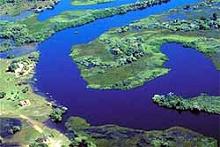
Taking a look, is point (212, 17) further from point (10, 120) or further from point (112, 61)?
point (10, 120)

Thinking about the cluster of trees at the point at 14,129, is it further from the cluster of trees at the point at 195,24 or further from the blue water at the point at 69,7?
the blue water at the point at 69,7

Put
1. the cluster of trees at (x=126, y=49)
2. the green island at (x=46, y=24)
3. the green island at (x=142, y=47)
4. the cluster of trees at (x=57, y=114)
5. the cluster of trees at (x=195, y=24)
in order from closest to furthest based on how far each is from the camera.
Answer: the cluster of trees at (x=57, y=114) < the green island at (x=142, y=47) < the cluster of trees at (x=126, y=49) < the cluster of trees at (x=195, y=24) < the green island at (x=46, y=24)

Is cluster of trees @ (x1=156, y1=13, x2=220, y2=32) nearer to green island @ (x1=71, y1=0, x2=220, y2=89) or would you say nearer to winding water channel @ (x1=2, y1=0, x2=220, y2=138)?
green island @ (x1=71, y1=0, x2=220, y2=89)

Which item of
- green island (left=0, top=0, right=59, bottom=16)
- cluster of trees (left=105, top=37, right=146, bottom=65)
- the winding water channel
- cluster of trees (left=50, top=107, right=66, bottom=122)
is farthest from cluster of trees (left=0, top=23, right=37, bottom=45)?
cluster of trees (left=50, top=107, right=66, bottom=122)

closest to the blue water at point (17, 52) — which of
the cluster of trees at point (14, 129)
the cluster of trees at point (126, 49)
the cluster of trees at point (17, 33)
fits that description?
the cluster of trees at point (17, 33)

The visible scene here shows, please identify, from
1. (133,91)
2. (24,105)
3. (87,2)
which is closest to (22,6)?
(87,2)

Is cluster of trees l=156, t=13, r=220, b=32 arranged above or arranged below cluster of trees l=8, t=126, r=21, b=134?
above
